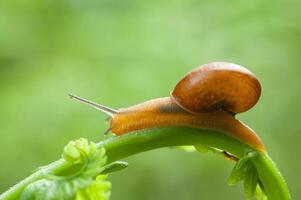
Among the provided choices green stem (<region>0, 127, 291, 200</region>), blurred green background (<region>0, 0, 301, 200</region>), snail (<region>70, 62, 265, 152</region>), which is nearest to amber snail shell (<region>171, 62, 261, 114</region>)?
snail (<region>70, 62, 265, 152</region>)

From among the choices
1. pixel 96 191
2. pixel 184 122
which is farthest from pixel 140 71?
pixel 96 191

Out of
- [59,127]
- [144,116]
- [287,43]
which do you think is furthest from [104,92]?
[144,116]

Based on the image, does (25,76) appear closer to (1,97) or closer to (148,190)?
(1,97)

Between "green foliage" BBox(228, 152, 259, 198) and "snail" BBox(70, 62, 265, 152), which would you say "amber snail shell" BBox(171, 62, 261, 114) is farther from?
"green foliage" BBox(228, 152, 259, 198)

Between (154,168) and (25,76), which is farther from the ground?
(25,76)

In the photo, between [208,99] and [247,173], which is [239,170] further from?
[208,99]

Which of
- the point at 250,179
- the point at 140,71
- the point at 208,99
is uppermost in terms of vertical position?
the point at 140,71
